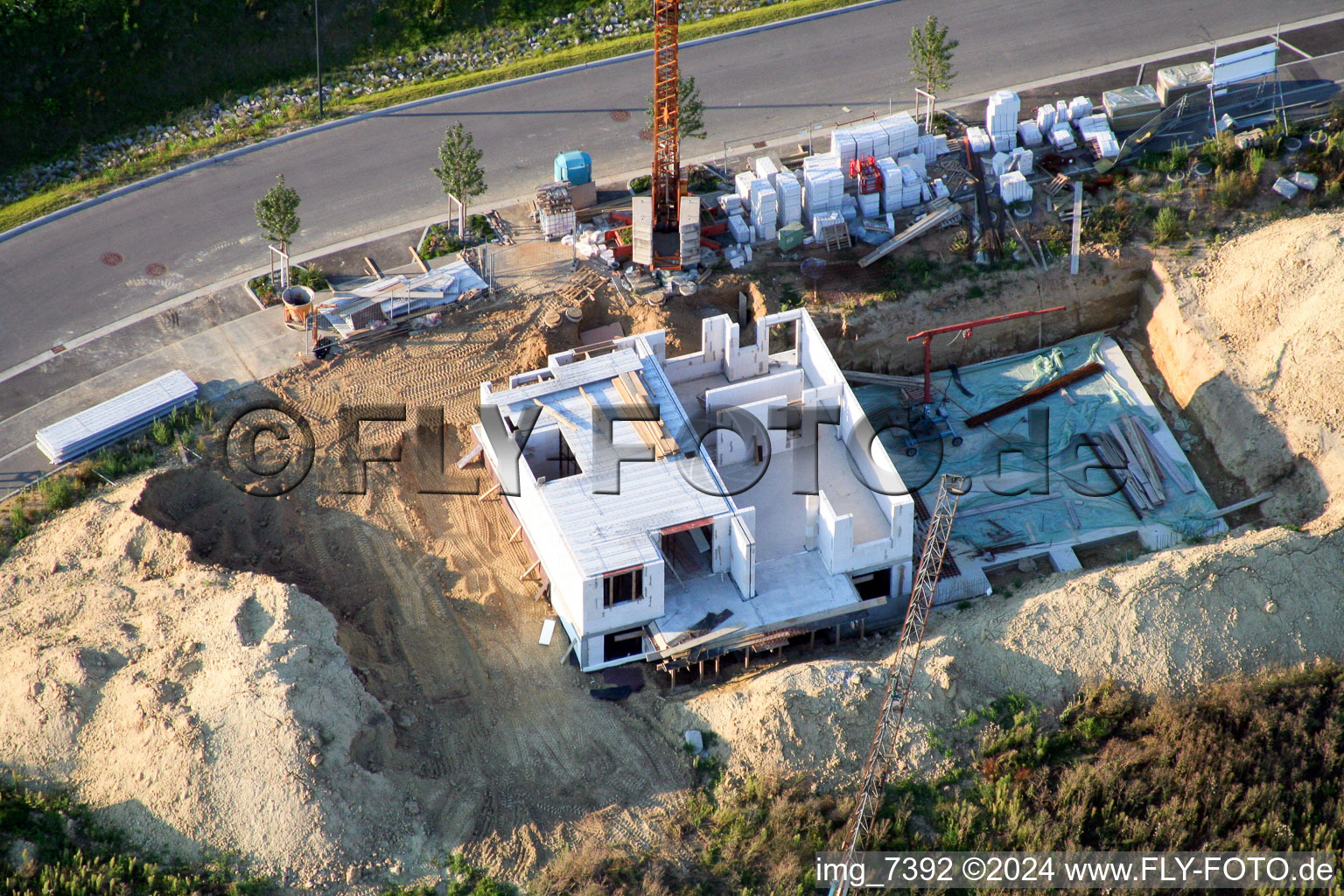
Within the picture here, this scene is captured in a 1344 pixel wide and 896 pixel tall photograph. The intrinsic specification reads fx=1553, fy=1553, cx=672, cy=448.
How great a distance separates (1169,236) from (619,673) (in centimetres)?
2402

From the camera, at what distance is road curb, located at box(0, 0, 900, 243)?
5328 centimetres

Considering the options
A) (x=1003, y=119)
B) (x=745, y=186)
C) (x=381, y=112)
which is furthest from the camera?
(x=381, y=112)

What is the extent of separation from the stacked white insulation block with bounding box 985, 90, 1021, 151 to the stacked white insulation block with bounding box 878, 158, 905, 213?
4.27 metres

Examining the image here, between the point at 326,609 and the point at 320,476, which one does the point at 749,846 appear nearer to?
the point at 326,609

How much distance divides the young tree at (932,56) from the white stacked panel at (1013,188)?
189 inches

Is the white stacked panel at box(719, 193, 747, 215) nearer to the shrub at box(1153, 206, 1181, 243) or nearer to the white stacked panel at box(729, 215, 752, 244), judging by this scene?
the white stacked panel at box(729, 215, 752, 244)

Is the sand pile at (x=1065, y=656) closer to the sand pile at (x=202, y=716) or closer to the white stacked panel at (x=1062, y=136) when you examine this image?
the sand pile at (x=202, y=716)

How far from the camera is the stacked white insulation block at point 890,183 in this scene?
51250 mm

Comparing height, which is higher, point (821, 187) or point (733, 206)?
point (821, 187)

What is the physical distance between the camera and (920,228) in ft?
168

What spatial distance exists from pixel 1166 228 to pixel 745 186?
13939mm

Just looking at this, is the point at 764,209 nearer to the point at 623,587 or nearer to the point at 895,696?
the point at 623,587

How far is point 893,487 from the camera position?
142 ft

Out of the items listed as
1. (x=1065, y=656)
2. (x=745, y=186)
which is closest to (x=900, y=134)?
(x=745, y=186)
